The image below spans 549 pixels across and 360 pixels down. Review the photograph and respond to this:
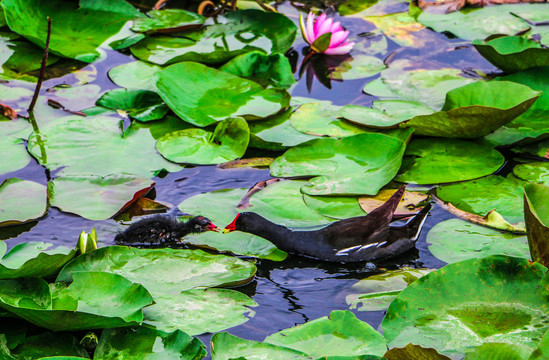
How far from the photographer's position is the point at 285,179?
2.40 m

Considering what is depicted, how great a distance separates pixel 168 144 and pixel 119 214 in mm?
470

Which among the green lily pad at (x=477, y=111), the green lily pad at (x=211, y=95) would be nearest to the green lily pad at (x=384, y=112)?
the green lily pad at (x=477, y=111)

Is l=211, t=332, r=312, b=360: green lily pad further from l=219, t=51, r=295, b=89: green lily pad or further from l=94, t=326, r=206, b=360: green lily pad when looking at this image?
l=219, t=51, r=295, b=89: green lily pad

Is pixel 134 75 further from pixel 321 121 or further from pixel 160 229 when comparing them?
pixel 160 229

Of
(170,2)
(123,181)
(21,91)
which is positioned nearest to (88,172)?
(123,181)

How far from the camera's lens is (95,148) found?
2.57 m

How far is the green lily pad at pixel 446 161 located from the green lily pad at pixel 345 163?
0.38 ft

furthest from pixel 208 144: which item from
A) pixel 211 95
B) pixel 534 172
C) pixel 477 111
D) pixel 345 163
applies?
pixel 534 172

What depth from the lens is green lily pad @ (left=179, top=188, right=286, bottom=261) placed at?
2.02m

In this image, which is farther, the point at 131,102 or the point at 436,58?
the point at 436,58

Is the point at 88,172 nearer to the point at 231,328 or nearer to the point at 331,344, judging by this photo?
the point at 231,328

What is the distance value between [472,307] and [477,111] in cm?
103

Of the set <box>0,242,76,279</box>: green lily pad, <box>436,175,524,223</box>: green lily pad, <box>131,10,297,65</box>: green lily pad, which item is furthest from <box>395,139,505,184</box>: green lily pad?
<box>0,242,76,279</box>: green lily pad

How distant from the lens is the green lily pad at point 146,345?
5.00 feet
